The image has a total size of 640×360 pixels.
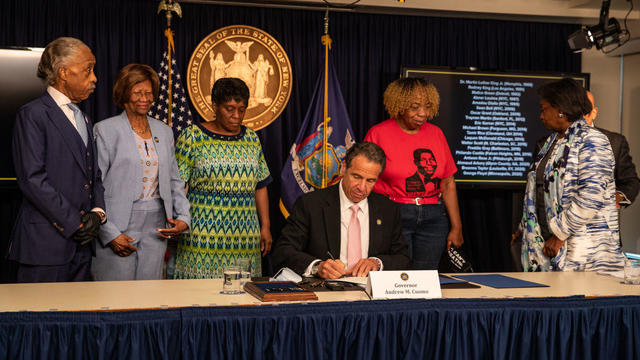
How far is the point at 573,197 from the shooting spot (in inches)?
108

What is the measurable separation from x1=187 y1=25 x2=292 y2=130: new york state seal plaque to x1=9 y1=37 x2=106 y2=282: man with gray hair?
1933mm

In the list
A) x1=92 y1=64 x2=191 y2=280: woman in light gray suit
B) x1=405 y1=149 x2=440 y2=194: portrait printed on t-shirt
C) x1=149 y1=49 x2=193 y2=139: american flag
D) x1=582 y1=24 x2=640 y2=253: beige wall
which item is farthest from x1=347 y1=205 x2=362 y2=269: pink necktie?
x1=582 y1=24 x2=640 y2=253: beige wall

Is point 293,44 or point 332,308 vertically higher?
point 293,44

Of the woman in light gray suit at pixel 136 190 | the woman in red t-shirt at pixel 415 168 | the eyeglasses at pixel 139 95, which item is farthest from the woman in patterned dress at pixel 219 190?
the woman in red t-shirt at pixel 415 168

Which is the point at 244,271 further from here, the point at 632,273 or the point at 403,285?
the point at 632,273

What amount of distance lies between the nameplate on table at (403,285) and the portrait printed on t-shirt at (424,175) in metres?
1.71

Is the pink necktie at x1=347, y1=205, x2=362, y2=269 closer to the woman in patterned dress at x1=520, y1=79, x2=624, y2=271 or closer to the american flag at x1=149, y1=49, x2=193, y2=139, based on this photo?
the woman in patterned dress at x1=520, y1=79, x2=624, y2=271

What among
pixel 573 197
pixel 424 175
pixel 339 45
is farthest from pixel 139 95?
pixel 339 45

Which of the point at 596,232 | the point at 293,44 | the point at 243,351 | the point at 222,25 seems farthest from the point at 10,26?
the point at 596,232

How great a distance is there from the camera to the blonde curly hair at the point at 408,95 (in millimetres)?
3691

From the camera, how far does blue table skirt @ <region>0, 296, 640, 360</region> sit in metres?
1.63

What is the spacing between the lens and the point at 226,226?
3.20 meters

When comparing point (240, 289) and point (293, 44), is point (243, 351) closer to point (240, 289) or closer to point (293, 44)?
point (240, 289)

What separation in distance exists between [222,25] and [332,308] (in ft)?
11.3
